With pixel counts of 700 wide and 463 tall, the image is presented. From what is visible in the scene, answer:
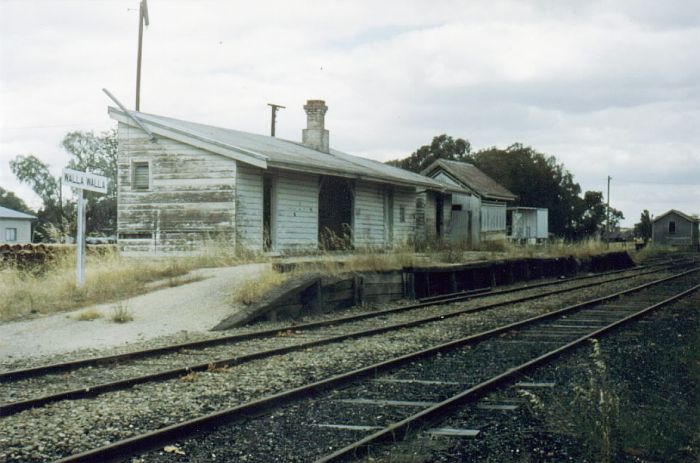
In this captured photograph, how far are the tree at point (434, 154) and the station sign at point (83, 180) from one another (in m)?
52.0

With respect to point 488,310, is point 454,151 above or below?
above

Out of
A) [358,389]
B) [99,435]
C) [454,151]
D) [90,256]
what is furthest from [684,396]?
[454,151]

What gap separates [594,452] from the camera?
4734 mm

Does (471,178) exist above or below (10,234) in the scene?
above

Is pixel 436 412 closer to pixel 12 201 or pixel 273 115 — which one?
pixel 273 115

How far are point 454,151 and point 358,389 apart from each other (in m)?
62.2

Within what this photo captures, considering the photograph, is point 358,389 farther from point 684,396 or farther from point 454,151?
point 454,151

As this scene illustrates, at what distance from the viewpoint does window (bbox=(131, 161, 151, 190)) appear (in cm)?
1983

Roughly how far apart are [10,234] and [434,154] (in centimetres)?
3456

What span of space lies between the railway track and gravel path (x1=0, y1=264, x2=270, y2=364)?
50.5 inches

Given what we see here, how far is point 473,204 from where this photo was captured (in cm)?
3894

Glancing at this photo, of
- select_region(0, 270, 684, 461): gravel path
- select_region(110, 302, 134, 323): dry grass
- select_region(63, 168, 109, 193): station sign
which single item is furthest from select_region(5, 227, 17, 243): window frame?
select_region(0, 270, 684, 461): gravel path

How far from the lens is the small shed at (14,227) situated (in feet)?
159

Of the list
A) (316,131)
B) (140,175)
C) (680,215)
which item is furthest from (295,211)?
(680,215)
